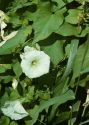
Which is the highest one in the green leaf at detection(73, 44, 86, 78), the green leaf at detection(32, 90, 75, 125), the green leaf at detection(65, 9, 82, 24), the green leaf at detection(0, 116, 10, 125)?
the green leaf at detection(65, 9, 82, 24)

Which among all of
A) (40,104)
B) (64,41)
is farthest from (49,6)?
(40,104)

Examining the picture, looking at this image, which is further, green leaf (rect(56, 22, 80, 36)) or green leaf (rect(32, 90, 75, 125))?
green leaf (rect(56, 22, 80, 36))

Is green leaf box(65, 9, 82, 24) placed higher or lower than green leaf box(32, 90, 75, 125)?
higher

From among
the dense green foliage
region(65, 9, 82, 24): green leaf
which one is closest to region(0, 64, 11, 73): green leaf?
the dense green foliage

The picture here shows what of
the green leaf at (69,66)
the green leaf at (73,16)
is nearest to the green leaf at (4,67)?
the green leaf at (69,66)

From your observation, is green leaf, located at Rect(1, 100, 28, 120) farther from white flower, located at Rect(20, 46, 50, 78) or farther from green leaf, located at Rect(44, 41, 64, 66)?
green leaf, located at Rect(44, 41, 64, 66)

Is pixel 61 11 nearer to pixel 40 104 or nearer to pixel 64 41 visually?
pixel 64 41

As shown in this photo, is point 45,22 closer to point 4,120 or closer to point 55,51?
point 55,51

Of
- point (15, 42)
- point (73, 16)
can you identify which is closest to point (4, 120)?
point (15, 42)
